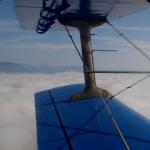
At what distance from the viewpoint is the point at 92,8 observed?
22.0ft

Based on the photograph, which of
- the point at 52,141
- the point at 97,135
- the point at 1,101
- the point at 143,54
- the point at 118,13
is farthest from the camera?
the point at 1,101

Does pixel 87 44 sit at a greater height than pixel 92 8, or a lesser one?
lesser

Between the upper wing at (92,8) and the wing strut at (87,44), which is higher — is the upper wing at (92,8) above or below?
above

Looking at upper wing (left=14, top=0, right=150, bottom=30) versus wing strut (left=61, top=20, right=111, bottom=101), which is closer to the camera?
upper wing (left=14, top=0, right=150, bottom=30)

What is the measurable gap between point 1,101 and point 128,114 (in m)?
85.0

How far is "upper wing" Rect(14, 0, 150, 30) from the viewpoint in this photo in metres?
6.26

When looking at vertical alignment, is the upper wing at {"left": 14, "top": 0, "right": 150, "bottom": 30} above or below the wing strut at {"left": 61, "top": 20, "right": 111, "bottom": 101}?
above

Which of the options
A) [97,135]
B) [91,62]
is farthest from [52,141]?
[91,62]

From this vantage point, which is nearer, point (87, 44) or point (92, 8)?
point (92, 8)

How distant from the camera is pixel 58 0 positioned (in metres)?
5.46

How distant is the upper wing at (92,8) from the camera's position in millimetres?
6262

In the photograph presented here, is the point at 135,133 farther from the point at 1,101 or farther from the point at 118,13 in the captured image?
the point at 1,101

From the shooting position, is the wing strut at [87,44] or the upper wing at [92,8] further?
the wing strut at [87,44]

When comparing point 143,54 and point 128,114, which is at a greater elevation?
point 143,54
